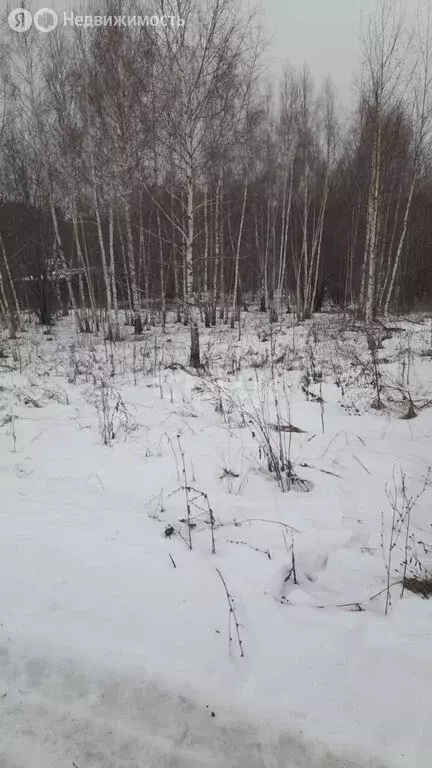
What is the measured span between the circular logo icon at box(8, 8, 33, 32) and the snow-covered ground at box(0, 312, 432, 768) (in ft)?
48.8

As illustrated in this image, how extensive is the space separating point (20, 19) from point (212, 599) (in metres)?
17.8

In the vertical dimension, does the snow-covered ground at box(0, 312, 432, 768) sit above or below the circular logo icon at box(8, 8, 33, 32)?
below

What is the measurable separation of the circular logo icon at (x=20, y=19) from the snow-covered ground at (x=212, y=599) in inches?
586

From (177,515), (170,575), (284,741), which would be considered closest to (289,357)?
(177,515)

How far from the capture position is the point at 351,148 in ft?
52.9

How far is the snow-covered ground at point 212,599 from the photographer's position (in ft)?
4.97

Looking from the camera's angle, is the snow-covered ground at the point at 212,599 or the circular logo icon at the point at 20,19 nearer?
the snow-covered ground at the point at 212,599

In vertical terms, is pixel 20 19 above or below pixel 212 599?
above

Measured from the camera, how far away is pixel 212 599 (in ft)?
6.88

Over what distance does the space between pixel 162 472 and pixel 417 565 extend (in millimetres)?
2119

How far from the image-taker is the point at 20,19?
1238 cm

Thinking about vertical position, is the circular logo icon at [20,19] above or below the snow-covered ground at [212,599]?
above

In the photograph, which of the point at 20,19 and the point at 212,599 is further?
the point at 20,19

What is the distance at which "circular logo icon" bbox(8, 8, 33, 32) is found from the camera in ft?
40.2
